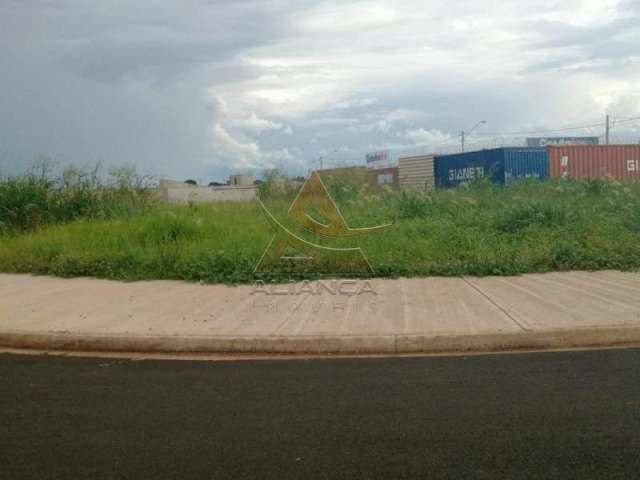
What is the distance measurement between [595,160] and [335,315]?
30.2 metres

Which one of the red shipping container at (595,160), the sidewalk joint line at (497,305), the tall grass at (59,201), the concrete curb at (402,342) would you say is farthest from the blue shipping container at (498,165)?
the concrete curb at (402,342)

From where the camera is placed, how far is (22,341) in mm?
7895

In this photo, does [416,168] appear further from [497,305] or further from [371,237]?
[497,305]

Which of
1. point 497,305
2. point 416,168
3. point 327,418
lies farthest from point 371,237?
point 416,168

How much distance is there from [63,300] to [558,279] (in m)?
6.86

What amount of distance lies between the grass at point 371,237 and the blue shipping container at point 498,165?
14411 mm

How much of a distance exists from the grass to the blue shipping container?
1441cm

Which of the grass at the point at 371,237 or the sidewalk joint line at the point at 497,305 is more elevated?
the grass at the point at 371,237

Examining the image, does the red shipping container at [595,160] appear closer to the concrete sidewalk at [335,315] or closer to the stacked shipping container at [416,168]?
the stacked shipping container at [416,168]

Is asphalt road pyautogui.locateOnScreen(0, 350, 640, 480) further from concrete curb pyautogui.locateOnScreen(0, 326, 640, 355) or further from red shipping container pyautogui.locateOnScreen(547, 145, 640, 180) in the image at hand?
red shipping container pyautogui.locateOnScreen(547, 145, 640, 180)

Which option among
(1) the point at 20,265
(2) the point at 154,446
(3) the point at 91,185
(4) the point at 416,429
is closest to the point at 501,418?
(4) the point at 416,429

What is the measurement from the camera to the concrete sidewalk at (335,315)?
7.27 m

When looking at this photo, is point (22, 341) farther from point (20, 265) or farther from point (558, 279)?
point (558, 279)

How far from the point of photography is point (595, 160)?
34875 mm
